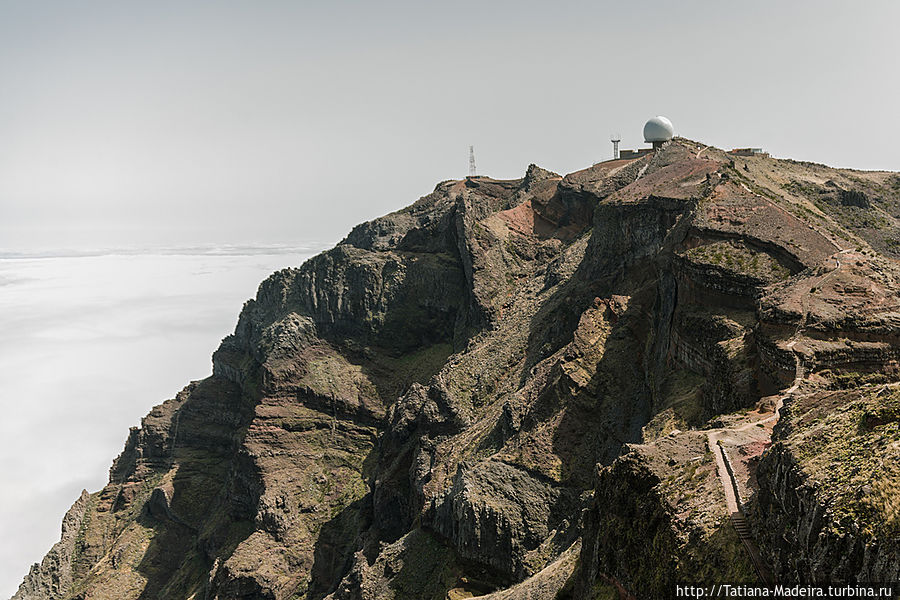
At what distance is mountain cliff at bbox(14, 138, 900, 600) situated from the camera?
25953 millimetres

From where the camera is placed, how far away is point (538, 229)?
443 feet

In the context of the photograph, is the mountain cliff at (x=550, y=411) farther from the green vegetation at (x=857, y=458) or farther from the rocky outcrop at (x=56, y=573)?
the rocky outcrop at (x=56, y=573)

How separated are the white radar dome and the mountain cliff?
3815 mm

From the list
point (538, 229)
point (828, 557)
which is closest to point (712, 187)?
point (828, 557)

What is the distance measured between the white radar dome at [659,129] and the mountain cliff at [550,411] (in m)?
3.81

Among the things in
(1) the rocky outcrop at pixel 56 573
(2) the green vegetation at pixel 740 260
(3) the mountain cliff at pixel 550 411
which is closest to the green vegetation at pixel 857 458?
(3) the mountain cliff at pixel 550 411

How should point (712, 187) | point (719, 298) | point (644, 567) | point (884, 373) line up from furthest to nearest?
1. point (712, 187)
2. point (719, 298)
3. point (884, 373)
4. point (644, 567)

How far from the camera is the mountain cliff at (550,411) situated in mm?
25953

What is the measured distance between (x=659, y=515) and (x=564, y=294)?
73.0 metres

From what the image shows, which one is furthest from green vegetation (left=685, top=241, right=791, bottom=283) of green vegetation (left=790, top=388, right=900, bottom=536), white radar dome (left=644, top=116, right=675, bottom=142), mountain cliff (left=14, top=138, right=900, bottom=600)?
white radar dome (left=644, top=116, right=675, bottom=142)

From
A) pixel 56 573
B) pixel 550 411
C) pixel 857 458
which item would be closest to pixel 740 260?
pixel 550 411

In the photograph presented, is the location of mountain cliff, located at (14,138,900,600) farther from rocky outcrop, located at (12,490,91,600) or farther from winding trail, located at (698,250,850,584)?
rocky outcrop, located at (12,490,91,600)

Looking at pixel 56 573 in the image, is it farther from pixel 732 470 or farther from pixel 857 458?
pixel 857 458

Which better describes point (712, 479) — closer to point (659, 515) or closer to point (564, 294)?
point (659, 515)
